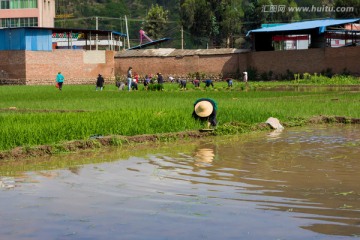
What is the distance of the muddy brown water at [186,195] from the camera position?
16.4ft

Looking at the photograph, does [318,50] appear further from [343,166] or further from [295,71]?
[343,166]

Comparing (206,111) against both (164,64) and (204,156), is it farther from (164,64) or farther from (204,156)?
(164,64)

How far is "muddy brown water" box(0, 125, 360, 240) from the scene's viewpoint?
5.00 metres

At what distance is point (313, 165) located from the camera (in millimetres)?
8203

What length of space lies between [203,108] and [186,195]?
691 centimetres

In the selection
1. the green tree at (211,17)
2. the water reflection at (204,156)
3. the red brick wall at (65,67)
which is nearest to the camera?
the water reflection at (204,156)

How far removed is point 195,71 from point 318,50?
920 cm

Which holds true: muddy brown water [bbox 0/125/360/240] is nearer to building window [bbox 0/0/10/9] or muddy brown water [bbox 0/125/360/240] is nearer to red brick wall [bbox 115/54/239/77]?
red brick wall [bbox 115/54/239/77]

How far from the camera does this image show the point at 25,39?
140 ft

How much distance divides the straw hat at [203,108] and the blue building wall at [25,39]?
31.4 metres

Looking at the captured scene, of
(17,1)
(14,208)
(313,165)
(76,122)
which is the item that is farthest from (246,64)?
(14,208)

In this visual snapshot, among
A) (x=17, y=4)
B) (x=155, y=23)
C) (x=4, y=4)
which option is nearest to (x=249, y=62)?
(x=17, y=4)

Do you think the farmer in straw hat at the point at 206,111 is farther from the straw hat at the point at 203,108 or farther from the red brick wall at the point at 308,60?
the red brick wall at the point at 308,60

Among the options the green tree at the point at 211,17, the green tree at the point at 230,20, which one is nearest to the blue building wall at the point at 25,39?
the green tree at the point at 211,17
